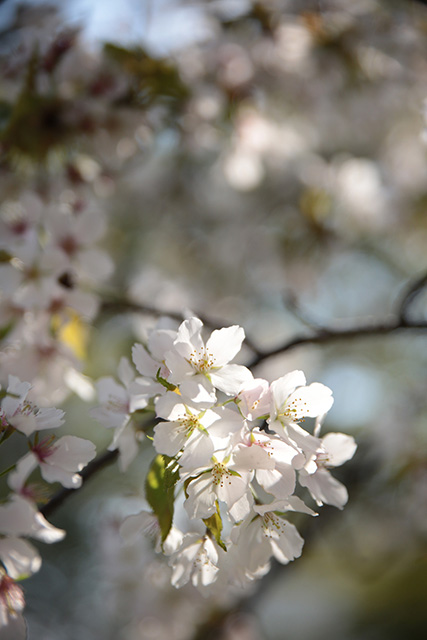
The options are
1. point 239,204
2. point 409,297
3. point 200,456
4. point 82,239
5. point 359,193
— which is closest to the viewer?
point 200,456

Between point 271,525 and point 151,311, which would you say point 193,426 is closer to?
point 271,525

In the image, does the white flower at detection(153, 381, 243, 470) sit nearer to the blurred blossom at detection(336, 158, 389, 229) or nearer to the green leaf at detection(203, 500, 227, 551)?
the green leaf at detection(203, 500, 227, 551)

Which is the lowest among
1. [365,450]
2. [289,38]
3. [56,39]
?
[365,450]

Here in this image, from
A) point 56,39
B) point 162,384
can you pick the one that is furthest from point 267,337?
point 162,384

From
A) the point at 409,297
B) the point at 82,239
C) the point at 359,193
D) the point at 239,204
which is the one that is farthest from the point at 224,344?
the point at 239,204

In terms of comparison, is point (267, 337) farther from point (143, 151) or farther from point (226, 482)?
point (226, 482)

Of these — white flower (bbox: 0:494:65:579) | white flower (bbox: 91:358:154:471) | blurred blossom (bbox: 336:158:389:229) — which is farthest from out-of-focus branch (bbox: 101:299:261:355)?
blurred blossom (bbox: 336:158:389:229)
